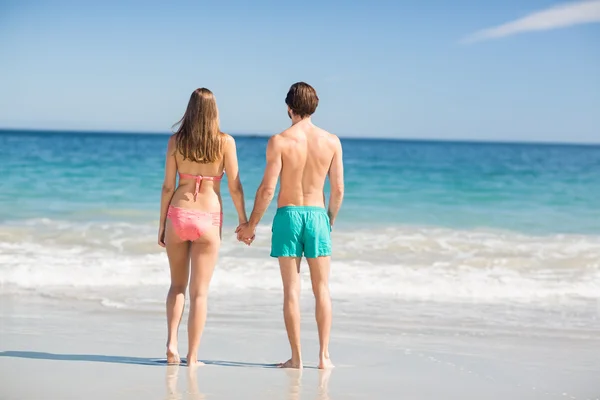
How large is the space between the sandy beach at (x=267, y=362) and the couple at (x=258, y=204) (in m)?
0.28

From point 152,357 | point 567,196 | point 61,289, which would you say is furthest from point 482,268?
point 567,196

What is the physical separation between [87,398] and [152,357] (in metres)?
0.91

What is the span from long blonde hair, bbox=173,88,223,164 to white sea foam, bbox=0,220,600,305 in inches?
109

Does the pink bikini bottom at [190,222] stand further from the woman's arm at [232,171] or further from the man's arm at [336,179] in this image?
the man's arm at [336,179]

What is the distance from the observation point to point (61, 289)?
23.1 ft

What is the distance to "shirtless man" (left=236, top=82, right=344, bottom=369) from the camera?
4332 millimetres

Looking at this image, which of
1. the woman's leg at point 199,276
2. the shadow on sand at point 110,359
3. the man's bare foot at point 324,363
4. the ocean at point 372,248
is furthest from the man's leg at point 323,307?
the ocean at point 372,248

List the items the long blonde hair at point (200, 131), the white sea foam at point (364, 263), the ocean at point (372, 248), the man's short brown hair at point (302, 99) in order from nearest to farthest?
the long blonde hair at point (200, 131) < the man's short brown hair at point (302, 99) < the ocean at point (372, 248) < the white sea foam at point (364, 263)

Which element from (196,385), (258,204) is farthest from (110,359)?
(258,204)

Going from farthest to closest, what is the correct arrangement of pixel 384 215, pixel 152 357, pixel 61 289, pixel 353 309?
pixel 384 215 < pixel 61 289 < pixel 353 309 < pixel 152 357

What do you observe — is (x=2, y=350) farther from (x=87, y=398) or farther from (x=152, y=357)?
(x=87, y=398)

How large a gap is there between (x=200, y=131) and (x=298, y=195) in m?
0.62

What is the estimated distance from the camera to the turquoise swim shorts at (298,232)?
14.2 ft

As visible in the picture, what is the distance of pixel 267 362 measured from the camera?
4.66 m
